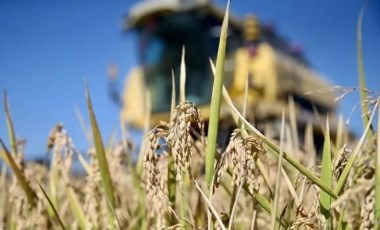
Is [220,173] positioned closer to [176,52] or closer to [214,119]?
[214,119]

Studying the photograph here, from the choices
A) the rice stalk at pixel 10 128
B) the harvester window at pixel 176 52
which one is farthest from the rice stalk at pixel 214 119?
the harvester window at pixel 176 52

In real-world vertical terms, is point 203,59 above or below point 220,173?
below

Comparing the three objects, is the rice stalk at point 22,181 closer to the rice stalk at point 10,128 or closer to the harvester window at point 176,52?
the rice stalk at point 10,128

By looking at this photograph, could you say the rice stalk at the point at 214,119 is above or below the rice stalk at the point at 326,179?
above

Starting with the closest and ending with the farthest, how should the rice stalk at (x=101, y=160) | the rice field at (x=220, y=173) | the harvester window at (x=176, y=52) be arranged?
the rice field at (x=220, y=173)
the rice stalk at (x=101, y=160)
the harvester window at (x=176, y=52)

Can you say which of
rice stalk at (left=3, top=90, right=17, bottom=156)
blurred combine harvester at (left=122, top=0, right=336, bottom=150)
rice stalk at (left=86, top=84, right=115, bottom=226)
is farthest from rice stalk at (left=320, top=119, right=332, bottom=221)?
blurred combine harvester at (left=122, top=0, right=336, bottom=150)

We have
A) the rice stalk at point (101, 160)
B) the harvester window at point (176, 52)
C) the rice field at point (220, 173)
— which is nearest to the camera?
the rice field at point (220, 173)

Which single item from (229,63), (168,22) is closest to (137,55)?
(168,22)

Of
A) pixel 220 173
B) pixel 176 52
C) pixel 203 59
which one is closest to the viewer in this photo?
pixel 220 173

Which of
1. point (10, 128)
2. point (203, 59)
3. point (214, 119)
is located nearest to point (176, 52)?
point (203, 59)

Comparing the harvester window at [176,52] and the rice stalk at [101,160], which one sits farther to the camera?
the harvester window at [176,52]
